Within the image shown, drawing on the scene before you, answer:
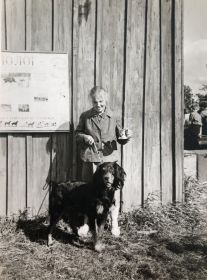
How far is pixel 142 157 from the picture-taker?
20.7 ft

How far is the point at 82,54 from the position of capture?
6000mm

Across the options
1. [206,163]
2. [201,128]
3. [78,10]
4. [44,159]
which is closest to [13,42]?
[78,10]

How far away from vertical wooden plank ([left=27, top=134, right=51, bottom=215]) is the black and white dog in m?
0.75

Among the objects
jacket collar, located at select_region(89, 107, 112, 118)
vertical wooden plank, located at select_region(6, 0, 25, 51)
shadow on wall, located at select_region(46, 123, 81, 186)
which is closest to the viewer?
jacket collar, located at select_region(89, 107, 112, 118)

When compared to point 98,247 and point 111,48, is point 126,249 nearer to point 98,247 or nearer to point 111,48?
point 98,247

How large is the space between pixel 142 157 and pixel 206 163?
2597mm

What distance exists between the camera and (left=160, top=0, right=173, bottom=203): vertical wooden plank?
6219 mm

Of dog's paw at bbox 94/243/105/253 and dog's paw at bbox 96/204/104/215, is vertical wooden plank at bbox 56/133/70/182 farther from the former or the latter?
dog's paw at bbox 94/243/105/253

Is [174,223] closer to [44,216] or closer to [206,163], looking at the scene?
[44,216]

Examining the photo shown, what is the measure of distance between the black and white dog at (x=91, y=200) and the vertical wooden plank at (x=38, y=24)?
1.90 metres

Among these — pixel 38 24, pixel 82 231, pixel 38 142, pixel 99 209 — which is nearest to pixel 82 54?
pixel 38 24

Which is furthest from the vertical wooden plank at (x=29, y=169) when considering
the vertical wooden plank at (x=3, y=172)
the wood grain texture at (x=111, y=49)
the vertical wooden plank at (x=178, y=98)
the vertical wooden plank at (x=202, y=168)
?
the vertical wooden plank at (x=202, y=168)

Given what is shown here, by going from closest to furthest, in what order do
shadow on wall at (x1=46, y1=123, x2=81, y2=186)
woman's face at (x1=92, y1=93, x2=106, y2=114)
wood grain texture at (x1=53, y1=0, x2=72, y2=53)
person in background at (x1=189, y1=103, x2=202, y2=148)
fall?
1. woman's face at (x1=92, y1=93, x2=106, y2=114)
2. wood grain texture at (x1=53, y1=0, x2=72, y2=53)
3. shadow on wall at (x1=46, y1=123, x2=81, y2=186)
4. person in background at (x1=189, y1=103, x2=202, y2=148)

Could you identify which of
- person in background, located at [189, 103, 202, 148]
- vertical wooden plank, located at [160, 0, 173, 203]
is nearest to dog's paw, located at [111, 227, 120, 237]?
vertical wooden plank, located at [160, 0, 173, 203]
